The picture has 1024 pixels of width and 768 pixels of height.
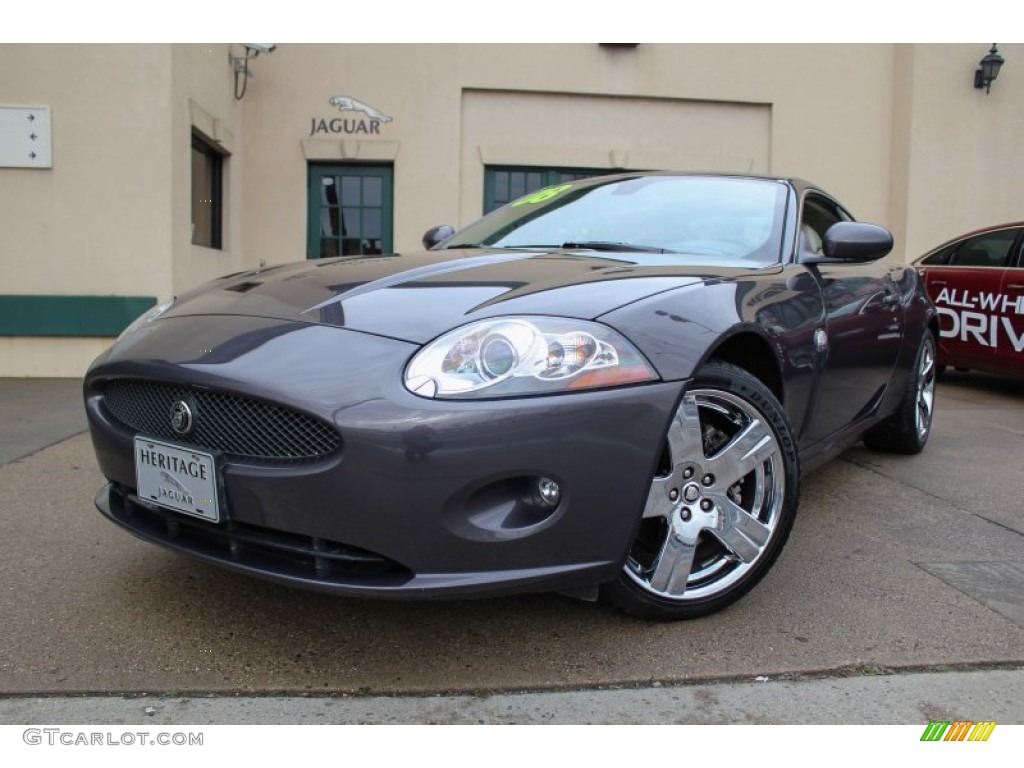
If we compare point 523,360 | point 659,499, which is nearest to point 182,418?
point 523,360

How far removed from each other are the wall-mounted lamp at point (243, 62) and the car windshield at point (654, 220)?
6146 mm

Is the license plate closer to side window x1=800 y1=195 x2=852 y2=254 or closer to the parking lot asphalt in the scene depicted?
the parking lot asphalt

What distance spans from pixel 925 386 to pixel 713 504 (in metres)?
2.76

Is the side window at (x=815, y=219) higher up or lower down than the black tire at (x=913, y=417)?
higher up

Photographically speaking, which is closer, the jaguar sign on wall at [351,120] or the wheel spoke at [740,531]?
the wheel spoke at [740,531]

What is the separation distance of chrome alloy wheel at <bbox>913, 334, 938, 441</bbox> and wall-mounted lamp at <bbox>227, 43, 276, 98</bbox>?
22.8 ft

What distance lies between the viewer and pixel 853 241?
2.88m

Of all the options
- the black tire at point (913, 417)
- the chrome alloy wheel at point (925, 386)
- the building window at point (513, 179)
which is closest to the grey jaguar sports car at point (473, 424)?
the black tire at point (913, 417)

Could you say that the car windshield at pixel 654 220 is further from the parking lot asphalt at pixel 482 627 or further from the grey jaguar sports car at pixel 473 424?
the parking lot asphalt at pixel 482 627

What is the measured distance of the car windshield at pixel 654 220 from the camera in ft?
9.46

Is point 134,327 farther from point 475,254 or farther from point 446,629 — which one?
point 446,629

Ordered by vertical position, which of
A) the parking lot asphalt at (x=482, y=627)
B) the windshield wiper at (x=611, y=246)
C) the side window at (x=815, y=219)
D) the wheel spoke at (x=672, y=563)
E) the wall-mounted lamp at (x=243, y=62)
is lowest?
the parking lot asphalt at (x=482, y=627)

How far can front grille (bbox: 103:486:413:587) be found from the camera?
1.83 meters

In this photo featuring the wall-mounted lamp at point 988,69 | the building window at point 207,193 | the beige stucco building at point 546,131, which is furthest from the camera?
the wall-mounted lamp at point 988,69
